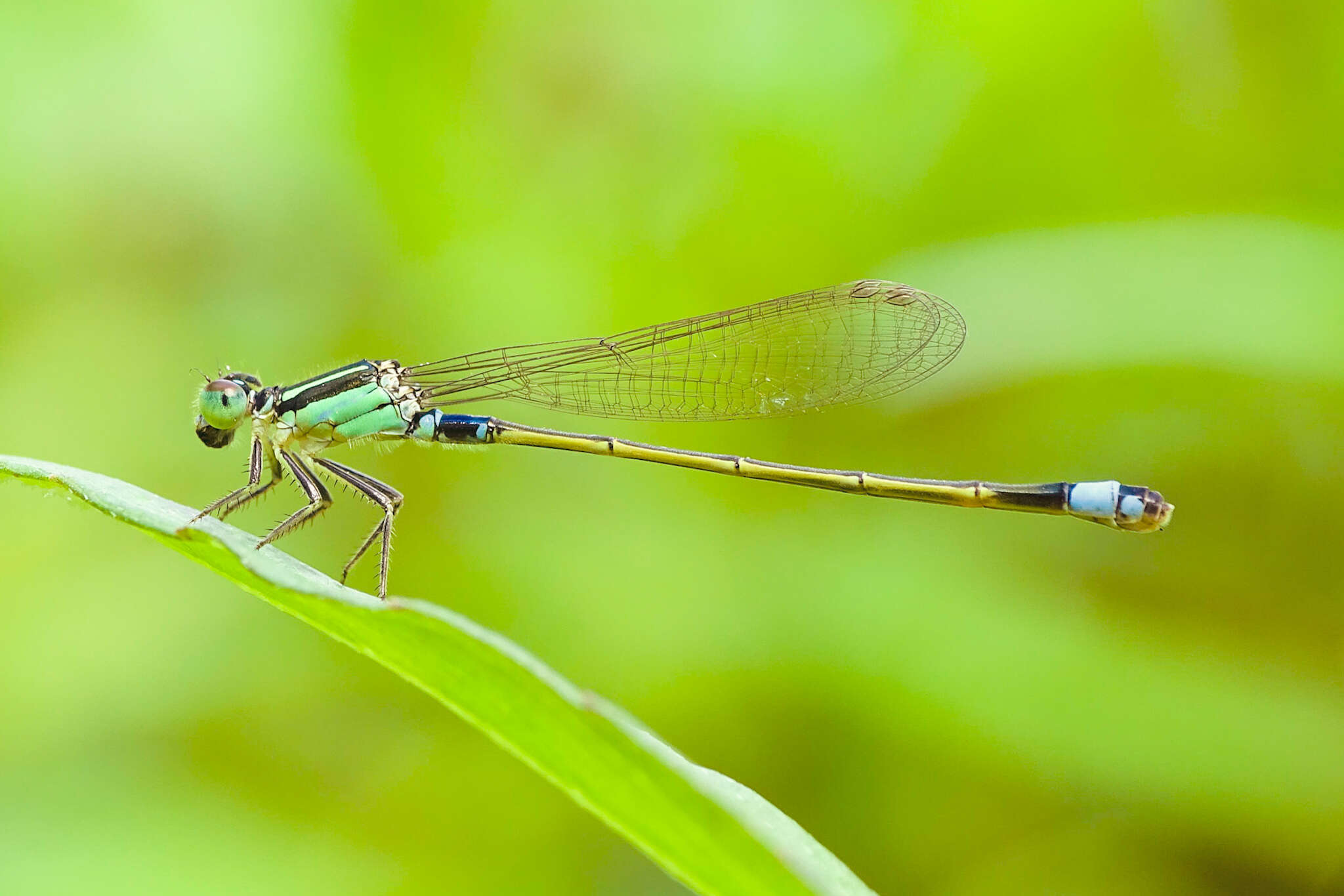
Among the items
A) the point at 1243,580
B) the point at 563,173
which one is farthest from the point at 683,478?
the point at 1243,580

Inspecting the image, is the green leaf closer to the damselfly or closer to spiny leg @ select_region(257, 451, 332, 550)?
spiny leg @ select_region(257, 451, 332, 550)

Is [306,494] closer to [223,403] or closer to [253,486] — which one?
[253,486]

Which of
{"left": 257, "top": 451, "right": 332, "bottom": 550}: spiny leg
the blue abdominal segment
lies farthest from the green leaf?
the blue abdominal segment

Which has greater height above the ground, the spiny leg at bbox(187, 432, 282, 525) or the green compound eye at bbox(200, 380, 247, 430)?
the green compound eye at bbox(200, 380, 247, 430)

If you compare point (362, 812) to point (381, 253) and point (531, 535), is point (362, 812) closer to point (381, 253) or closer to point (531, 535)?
point (531, 535)

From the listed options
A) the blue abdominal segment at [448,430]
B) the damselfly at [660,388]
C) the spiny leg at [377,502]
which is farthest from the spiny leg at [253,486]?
the blue abdominal segment at [448,430]

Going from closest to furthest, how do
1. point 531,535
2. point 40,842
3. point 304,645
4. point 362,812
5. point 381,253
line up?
point 40,842 → point 362,812 → point 304,645 → point 531,535 → point 381,253

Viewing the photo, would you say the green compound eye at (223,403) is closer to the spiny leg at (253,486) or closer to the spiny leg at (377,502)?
the spiny leg at (253,486)
